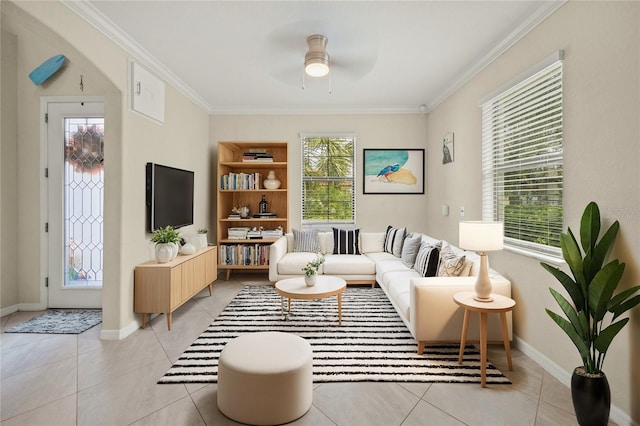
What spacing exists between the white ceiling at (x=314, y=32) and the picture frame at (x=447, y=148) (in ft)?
1.96

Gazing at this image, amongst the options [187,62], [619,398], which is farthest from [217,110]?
[619,398]

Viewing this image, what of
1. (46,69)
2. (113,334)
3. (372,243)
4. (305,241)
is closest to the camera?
(113,334)

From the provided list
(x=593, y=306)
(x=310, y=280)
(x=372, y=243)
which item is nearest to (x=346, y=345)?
(x=310, y=280)

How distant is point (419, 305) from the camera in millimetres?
2568

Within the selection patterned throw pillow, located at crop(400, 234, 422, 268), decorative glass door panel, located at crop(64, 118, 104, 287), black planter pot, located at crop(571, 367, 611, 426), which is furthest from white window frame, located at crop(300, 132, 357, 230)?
black planter pot, located at crop(571, 367, 611, 426)

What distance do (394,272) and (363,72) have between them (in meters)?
2.29

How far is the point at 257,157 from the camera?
201 inches

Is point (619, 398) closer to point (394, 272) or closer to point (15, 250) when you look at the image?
point (394, 272)

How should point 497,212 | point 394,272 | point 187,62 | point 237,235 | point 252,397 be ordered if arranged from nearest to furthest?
point 252,397, point 497,212, point 187,62, point 394,272, point 237,235

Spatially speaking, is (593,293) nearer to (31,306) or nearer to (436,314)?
(436,314)

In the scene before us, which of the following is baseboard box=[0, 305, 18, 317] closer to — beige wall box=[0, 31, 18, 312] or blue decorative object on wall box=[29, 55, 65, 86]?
beige wall box=[0, 31, 18, 312]

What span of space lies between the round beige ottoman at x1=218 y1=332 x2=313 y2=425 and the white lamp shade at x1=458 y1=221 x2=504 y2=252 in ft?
4.84

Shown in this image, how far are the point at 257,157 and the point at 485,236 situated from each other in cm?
364

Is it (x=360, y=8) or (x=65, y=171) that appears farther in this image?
(x=65, y=171)
